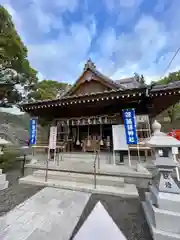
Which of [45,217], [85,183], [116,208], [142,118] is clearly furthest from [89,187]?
[142,118]

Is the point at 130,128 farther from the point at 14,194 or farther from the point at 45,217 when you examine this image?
the point at 14,194

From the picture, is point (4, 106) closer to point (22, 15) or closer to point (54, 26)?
point (22, 15)

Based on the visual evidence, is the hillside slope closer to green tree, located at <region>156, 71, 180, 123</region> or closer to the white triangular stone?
the white triangular stone

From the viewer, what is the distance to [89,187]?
3615 millimetres

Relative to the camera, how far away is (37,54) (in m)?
8.60

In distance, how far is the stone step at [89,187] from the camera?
10.9 ft

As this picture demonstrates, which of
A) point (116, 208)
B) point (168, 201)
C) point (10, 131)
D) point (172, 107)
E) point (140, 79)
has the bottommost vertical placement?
point (116, 208)

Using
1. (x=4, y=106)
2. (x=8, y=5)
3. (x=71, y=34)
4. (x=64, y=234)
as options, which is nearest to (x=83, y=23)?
(x=71, y=34)

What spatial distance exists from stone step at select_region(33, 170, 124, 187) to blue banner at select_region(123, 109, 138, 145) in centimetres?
145

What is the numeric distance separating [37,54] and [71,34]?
3.04 m

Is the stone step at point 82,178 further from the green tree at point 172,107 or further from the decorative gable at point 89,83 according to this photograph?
the green tree at point 172,107

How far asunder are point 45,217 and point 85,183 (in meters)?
1.78

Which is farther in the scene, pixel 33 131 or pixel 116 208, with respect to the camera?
pixel 33 131

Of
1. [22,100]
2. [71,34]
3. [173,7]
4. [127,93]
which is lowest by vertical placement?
[127,93]
